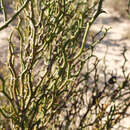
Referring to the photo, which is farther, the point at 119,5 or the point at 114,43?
the point at 119,5

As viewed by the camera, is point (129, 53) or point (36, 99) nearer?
point (36, 99)

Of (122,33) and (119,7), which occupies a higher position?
(119,7)

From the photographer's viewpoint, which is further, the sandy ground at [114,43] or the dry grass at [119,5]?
the dry grass at [119,5]

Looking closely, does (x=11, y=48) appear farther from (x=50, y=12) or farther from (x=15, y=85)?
(x=50, y=12)

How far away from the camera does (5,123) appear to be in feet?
6.84

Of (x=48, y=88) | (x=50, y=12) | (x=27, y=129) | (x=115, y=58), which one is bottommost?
(x=115, y=58)

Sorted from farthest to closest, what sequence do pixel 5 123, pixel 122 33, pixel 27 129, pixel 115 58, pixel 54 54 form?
pixel 122 33, pixel 115 58, pixel 5 123, pixel 54 54, pixel 27 129

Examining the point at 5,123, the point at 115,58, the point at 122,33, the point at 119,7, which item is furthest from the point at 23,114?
the point at 119,7

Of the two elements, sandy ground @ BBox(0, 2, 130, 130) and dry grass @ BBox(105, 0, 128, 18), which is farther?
dry grass @ BBox(105, 0, 128, 18)

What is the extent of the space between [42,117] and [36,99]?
0.11m

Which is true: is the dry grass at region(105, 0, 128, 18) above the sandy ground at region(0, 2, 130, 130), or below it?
above

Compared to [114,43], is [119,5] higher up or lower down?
higher up

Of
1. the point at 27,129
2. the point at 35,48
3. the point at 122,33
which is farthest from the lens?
the point at 122,33

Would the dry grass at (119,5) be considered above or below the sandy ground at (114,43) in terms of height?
above
